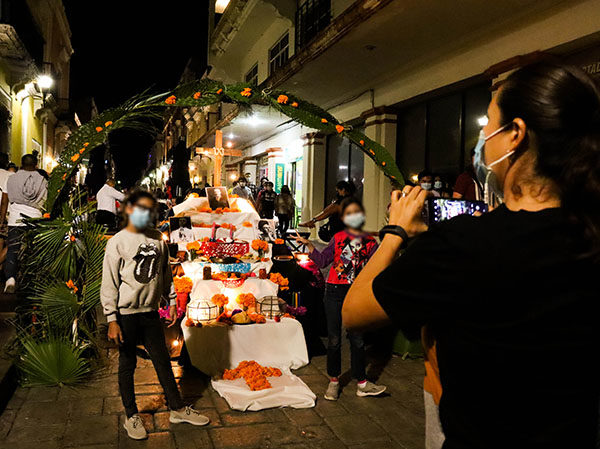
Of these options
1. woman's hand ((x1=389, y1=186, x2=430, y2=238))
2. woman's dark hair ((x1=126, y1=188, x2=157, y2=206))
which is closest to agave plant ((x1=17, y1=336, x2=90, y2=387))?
woman's dark hair ((x1=126, y1=188, x2=157, y2=206))

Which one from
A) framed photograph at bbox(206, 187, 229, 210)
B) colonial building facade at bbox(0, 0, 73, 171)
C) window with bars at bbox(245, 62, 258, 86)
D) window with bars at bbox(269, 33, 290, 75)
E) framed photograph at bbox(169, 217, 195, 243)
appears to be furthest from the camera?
window with bars at bbox(245, 62, 258, 86)

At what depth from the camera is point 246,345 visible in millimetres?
5781

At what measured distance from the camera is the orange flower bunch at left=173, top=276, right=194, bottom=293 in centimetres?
627

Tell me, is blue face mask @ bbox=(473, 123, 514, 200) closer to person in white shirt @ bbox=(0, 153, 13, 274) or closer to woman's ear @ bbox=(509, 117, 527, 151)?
woman's ear @ bbox=(509, 117, 527, 151)

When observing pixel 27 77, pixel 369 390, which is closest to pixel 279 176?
pixel 27 77

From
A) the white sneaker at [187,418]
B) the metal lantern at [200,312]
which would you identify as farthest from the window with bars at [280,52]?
the white sneaker at [187,418]

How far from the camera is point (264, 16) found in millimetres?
18891

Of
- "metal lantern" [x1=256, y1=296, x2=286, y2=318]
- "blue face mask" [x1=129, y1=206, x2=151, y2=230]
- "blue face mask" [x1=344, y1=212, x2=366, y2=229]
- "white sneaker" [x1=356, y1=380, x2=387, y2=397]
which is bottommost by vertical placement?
"white sneaker" [x1=356, y1=380, x2=387, y2=397]

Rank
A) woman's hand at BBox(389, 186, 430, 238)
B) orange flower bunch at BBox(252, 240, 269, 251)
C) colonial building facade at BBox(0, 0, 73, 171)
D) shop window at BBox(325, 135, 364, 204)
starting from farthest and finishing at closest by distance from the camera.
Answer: colonial building facade at BBox(0, 0, 73, 171) → shop window at BBox(325, 135, 364, 204) → orange flower bunch at BBox(252, 240, 269, 251) → woman's hand at BBox(389, 186, 430, 238)

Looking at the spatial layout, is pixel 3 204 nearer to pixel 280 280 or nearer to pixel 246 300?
pixel 246 300

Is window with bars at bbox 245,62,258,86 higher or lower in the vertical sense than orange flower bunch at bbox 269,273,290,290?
higher

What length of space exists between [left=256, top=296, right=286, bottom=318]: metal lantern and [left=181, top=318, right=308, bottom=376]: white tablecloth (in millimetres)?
142

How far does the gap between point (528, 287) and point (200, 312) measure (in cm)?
501

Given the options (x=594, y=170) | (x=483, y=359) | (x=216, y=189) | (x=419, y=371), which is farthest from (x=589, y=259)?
(x=216, y=189)
